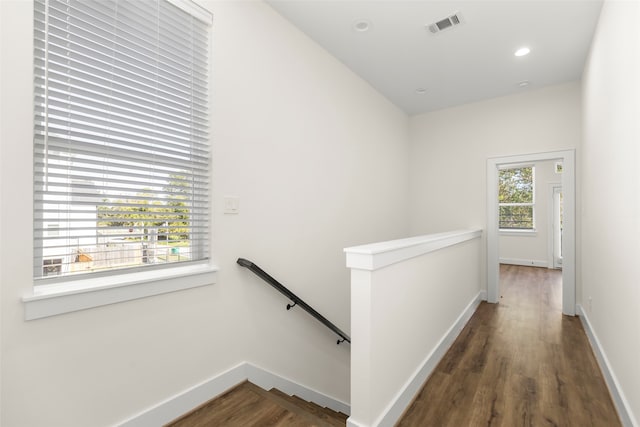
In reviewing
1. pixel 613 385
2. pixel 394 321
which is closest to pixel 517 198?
pixel 613 385

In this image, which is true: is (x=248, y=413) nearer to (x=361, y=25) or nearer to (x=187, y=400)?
(x=187, y=400)

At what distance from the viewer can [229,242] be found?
2.03 metres

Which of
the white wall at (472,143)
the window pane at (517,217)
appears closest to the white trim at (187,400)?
the white wall at (472,143)

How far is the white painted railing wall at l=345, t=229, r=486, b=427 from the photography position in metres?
1.55

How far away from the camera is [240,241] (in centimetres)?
211

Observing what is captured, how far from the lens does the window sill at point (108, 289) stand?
1279 millimetres

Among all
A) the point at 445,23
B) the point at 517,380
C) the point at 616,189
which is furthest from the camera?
the point at 445,23

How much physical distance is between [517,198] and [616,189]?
21.7 ft

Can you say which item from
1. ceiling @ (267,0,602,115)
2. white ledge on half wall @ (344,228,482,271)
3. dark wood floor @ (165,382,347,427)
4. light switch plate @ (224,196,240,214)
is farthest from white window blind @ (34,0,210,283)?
ceiling @ (267,0,602,115)

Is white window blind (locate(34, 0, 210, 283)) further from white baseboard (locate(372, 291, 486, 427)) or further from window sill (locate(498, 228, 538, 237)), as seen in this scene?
window sill (locate(498, 228, 538, 237))

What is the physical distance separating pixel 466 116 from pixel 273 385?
4.26 metres

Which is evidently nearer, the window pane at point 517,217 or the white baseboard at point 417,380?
the white baseboard at point 417,380

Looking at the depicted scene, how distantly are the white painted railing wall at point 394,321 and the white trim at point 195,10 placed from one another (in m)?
1.66

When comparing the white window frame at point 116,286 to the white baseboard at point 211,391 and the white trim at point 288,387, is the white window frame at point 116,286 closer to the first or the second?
the white baseboard at point 211,391
